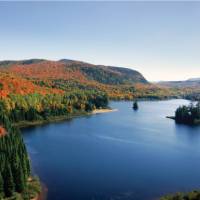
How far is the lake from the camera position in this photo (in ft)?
235

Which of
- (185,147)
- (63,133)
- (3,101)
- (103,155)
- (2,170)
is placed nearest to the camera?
(2,170)

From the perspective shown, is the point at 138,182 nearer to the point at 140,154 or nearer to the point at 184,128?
the point at 140,154

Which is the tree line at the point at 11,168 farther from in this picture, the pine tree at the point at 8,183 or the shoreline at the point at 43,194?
the shoreline at the point at 43,194

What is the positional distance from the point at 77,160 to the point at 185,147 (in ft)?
159

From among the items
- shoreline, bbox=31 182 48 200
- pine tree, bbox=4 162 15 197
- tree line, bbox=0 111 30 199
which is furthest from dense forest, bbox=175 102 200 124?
pine tree, bbox=4 162 15 197

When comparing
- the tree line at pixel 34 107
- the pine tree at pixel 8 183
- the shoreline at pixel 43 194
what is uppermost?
the tree line at pixel 34 107

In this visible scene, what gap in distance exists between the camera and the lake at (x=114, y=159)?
71544 millimetres

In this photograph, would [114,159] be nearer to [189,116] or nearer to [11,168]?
[11,168]

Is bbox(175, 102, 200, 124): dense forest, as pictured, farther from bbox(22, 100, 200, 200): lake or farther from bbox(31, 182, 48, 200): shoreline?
bbox(31, 182, 48, 200): shoreline

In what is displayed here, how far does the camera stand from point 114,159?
317 ft

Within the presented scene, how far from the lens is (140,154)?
339 feet

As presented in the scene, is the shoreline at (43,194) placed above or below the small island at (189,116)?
below

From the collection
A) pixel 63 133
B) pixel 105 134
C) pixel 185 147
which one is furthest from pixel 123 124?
pixel 185 147

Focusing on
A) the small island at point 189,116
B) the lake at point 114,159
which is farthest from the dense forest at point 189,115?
the lake at point 114,159
